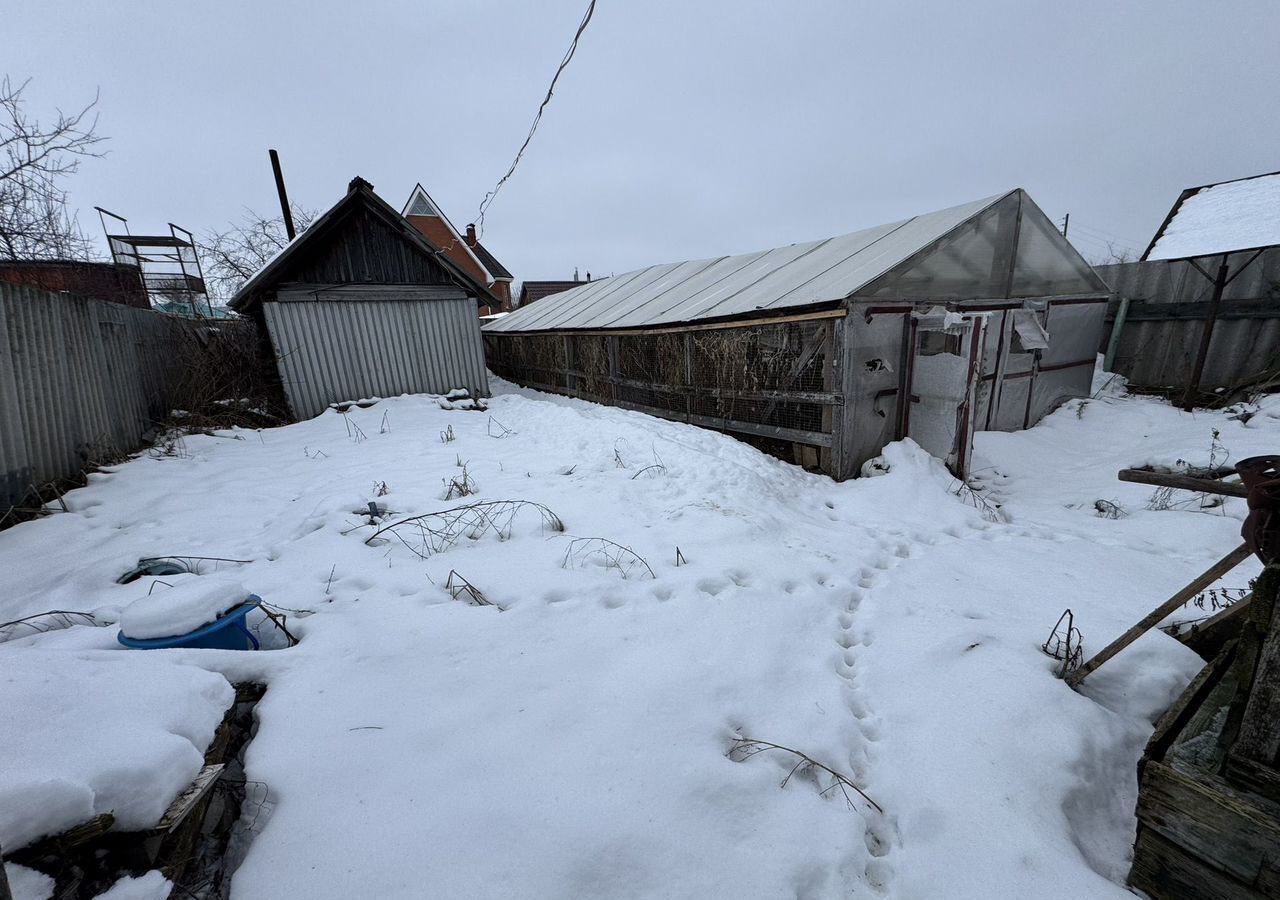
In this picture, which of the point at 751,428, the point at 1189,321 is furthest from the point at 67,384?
the point at 1189,321

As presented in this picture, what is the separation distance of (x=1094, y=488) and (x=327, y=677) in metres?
7.45

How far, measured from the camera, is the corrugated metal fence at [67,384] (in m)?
4.30

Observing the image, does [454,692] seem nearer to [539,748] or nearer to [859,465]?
[539,748]

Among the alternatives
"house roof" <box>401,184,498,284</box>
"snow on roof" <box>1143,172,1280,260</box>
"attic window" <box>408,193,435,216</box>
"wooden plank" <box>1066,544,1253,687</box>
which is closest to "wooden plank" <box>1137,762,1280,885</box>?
"wooden plank" <box>1066,544,1253,687</box>

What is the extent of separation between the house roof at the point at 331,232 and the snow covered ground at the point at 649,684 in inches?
200

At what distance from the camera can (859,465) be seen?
5.94 m

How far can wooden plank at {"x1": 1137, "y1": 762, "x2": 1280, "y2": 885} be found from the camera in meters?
1.29

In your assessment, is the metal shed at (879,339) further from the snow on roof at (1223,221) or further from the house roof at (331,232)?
the house roof at (331,232)

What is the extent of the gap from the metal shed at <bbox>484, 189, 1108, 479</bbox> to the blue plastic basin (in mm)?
5560

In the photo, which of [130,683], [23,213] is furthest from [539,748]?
[23,213]

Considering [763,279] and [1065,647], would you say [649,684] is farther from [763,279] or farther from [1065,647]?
[763,279]

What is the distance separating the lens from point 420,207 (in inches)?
1037

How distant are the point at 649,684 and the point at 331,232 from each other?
34.5ft

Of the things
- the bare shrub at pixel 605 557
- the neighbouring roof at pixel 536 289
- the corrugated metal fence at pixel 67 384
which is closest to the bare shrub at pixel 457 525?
the bare shrub at pixel 605 557
